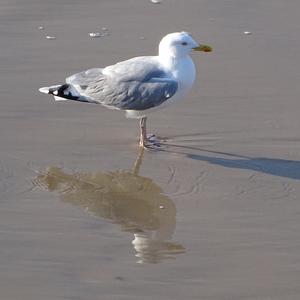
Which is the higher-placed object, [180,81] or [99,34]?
[180,81]

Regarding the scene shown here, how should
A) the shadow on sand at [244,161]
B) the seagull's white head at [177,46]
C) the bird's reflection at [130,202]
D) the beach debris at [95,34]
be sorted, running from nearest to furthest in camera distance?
the bird's reflection at [130,202] → the shadow on sand at [244,161] → the seagull's white head at [177,46] → the beach debris at [95,34]

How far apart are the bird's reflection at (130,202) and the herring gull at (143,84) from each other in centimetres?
34

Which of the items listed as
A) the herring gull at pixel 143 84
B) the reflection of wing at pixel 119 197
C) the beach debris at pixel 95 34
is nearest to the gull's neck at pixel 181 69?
the herring gull at pixel 143 84

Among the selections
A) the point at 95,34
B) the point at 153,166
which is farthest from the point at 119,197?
the point at 95,34

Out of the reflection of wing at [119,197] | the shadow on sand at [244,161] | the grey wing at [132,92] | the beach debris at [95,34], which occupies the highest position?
the grey wing at [132,92]

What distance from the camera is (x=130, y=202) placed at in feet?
19.3

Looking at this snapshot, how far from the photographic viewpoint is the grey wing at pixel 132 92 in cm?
670

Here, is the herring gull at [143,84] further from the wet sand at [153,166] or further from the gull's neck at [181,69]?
the wet sand at [153,166]

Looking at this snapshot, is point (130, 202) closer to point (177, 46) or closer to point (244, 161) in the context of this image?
point (244, 161)

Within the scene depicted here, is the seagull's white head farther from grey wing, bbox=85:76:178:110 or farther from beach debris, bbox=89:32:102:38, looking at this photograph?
beach debris, bbox=89:32:102:38

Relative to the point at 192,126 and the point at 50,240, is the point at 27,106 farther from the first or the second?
the point at 50,240

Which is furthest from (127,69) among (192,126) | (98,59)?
(98,59)

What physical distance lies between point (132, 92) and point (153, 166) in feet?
1.97

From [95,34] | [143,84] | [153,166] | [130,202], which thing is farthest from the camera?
[95,34]
